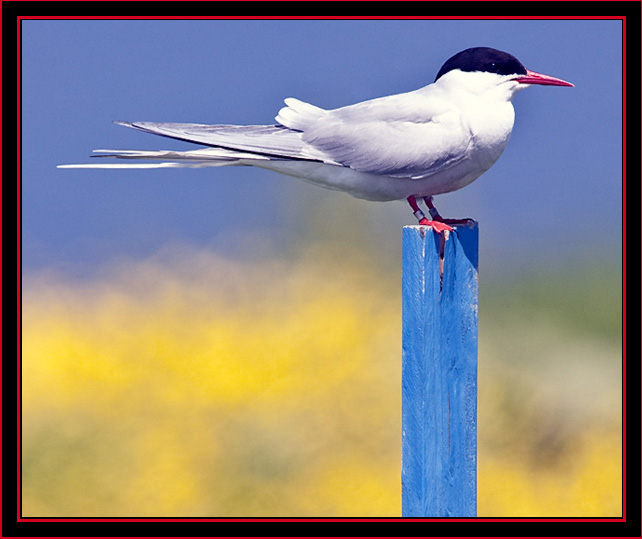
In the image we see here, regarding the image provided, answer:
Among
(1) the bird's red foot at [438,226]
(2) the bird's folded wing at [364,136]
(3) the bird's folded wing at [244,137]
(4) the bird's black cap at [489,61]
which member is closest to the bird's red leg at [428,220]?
(1) the bird's red foot at [438,226]

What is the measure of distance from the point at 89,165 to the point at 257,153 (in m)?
0.73

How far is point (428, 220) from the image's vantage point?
4379 millimetres

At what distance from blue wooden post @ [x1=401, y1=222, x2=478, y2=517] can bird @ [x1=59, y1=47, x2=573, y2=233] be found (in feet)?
0.63

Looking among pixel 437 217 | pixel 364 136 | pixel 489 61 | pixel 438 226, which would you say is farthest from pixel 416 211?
pixel 489 61

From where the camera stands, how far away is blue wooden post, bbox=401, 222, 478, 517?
4.20 m

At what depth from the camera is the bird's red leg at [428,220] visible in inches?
167

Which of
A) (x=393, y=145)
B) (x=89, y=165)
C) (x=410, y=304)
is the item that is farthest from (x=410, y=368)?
(x=89, y=165)

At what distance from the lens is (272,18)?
437 cm

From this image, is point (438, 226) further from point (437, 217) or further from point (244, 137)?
point (244, 137)

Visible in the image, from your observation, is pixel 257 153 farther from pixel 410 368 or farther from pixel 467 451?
pixel 467 451

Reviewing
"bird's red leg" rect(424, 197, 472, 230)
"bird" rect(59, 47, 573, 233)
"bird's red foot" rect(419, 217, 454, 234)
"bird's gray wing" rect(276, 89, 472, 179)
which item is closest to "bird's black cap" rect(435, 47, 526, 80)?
"bird" rect(59, 47, 573, 233)

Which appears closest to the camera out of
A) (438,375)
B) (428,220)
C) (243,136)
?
(438,375)

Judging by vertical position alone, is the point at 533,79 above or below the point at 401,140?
above

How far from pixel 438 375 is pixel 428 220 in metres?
0.68
